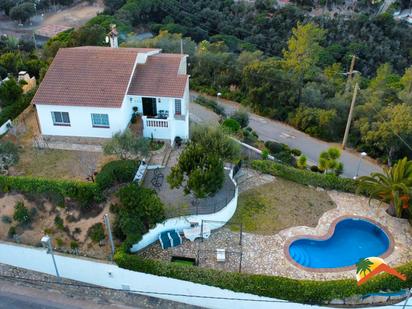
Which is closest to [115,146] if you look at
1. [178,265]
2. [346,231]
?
[178,265]

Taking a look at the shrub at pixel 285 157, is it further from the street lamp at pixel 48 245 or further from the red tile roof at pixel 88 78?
the street lamp at pixel 48 245

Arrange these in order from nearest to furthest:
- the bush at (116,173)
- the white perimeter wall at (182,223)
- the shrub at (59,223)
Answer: the white perimeter wall at (182,223)
the shrub at (59,223)
the bush at (116,173)

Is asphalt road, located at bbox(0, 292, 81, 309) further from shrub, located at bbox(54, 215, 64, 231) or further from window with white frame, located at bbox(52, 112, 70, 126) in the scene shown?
window with white frame, located at bbox(52, 112, 70, 126)

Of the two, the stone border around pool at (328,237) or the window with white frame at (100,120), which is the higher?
the window with white frame at (100,120)

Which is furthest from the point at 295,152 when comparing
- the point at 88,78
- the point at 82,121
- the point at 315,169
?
the point at 88,78

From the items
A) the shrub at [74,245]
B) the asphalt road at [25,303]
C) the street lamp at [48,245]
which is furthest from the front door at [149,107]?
the asphalt road at [25,303]

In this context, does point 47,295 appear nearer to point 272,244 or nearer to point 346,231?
point 272,244
